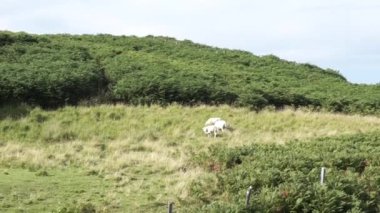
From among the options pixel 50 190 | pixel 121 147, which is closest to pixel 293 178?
pixel 50 190

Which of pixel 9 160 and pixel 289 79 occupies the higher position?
pixel 289 79

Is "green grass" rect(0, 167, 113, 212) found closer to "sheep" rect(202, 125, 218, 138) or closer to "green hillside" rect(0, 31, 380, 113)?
"sheep" rect(202, 125, 218, 138)

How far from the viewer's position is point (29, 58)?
34.8m

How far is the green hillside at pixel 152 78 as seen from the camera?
30766 mm

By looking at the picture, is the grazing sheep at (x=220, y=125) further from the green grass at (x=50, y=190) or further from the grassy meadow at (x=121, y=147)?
the green grass at (x=50, y=190)

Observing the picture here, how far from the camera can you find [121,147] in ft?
77.4

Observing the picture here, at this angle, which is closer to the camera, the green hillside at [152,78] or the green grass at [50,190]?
the green grass at [50,190]

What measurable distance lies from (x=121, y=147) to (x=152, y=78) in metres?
10.5

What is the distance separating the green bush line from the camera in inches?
523

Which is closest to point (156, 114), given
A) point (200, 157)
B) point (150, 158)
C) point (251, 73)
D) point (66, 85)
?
point (66, 85)

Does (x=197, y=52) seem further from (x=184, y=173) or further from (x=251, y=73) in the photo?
(x=184, y=173)

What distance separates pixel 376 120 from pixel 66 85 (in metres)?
15.4

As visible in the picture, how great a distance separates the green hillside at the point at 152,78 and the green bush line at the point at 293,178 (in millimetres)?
12861

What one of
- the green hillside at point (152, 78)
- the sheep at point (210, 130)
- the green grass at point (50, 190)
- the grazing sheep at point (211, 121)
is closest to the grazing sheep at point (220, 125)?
the sheep at point (210, 130)
